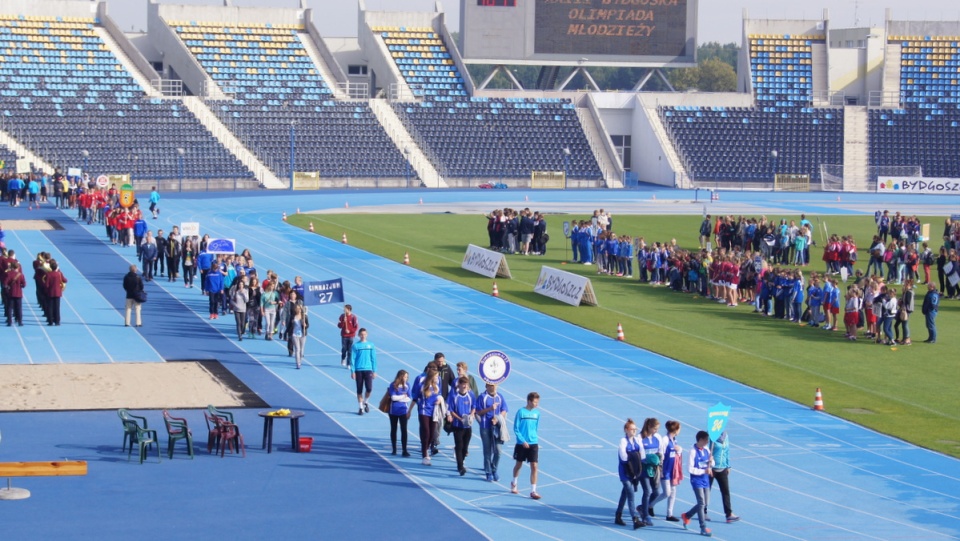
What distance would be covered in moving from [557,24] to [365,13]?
12.0m

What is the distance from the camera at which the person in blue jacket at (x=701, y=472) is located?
15406 millimetres

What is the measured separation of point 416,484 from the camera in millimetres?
17297

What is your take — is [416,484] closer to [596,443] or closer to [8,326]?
[596,443]

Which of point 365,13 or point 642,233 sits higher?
point 365,13

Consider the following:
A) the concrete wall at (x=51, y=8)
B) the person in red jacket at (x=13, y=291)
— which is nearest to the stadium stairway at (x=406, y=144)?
the concrete wall at (x=51, y=8)

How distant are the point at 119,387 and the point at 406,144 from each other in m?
52.6

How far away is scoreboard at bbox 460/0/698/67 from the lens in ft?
253

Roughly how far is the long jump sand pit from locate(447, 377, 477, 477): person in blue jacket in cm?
515

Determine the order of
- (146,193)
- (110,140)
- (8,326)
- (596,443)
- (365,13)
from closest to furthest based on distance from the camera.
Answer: (596,443), (8,326), (146,193), (110,140), (365,13)

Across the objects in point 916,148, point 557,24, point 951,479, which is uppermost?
point 557,24

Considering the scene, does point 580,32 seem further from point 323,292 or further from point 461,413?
point 461,413

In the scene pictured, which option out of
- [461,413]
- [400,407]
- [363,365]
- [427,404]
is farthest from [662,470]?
[363,365]

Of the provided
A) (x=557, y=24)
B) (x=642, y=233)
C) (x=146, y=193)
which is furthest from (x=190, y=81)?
(x=642, y=233)

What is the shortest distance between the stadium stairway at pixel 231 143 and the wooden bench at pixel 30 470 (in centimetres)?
5298
